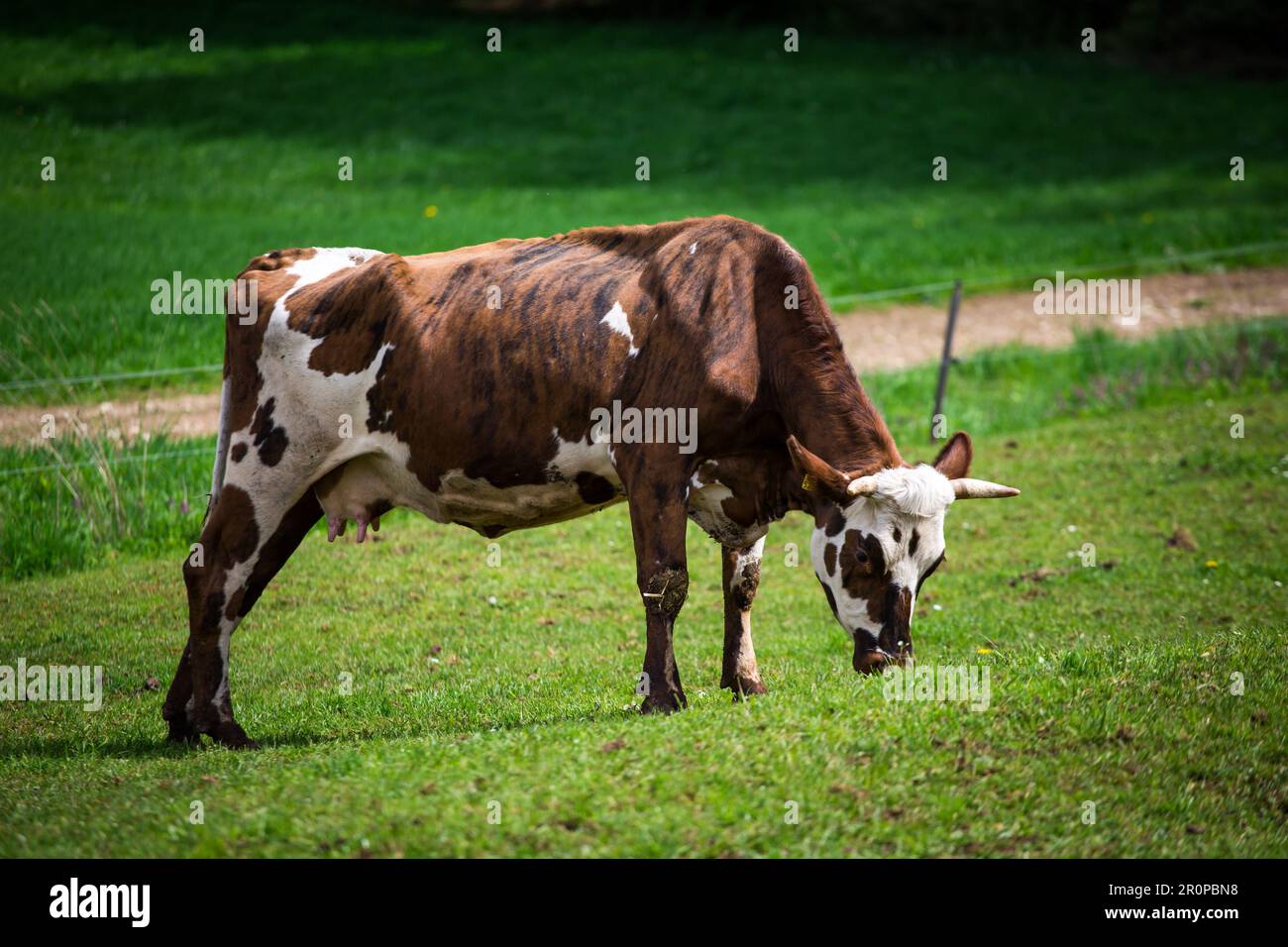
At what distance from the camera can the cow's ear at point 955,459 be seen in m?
8.02

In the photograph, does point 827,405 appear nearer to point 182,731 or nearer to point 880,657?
point 880,657

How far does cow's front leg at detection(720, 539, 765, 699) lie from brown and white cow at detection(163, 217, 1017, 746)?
0.01 meters

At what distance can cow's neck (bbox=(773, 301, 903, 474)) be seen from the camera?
25.3 ft

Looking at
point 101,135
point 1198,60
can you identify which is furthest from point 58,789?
point 1198,60

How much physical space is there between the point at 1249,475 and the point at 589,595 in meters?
6.92

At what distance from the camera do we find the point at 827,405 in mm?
7723

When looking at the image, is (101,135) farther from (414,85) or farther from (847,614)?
(847,614)

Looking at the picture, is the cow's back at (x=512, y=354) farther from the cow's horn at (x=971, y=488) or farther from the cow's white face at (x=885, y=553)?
the cow's horn at (x=971, y=488)

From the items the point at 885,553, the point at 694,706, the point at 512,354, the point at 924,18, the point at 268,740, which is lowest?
the point at 268,740

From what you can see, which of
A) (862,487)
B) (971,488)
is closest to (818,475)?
(862,487)

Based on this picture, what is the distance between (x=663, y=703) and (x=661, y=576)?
68 cm

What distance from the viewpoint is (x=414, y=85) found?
36031 mm

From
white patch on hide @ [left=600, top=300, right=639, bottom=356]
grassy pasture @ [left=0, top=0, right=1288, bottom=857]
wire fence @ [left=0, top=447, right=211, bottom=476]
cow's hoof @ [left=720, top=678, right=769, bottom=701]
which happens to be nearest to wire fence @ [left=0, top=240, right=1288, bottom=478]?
wire fence @ [left=0, top=447, right=211, bottom=476]

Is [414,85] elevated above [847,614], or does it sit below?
above
